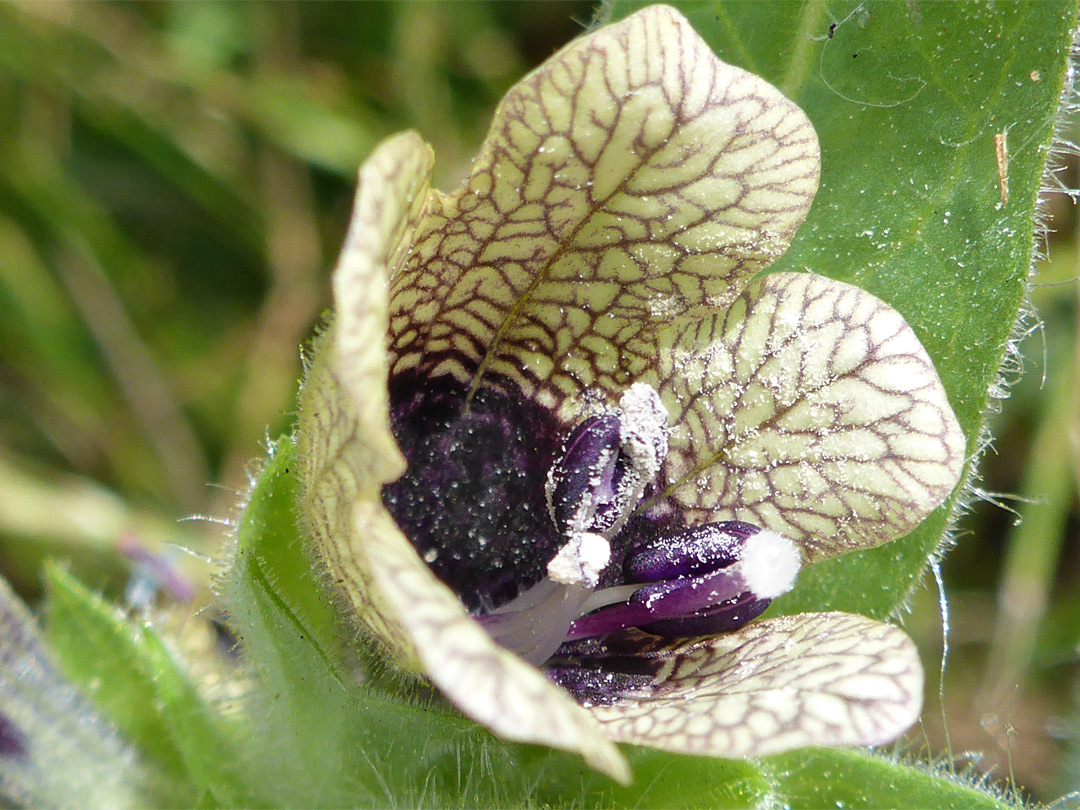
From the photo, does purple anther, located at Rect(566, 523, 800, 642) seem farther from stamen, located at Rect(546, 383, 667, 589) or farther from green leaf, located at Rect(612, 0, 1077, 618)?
green leaf, located at Rect(612, 0, 1077, 618)

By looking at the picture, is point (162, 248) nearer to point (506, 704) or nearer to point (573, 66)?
point (573, 66)

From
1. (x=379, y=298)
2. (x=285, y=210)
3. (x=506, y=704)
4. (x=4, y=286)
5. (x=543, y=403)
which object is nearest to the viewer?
(x=506, y=704)

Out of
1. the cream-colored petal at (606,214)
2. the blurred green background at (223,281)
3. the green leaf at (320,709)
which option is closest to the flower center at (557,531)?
the cream-colored petal at (606,214)

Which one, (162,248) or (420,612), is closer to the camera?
(420,612)

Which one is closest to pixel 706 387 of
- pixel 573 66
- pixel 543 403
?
pixel 543 403

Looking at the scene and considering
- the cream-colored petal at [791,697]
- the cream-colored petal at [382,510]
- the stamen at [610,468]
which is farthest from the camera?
the stamen at [610,468]

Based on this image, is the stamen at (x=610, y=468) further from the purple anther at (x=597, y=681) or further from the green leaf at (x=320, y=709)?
the green leaf at (x=320, y=709)
